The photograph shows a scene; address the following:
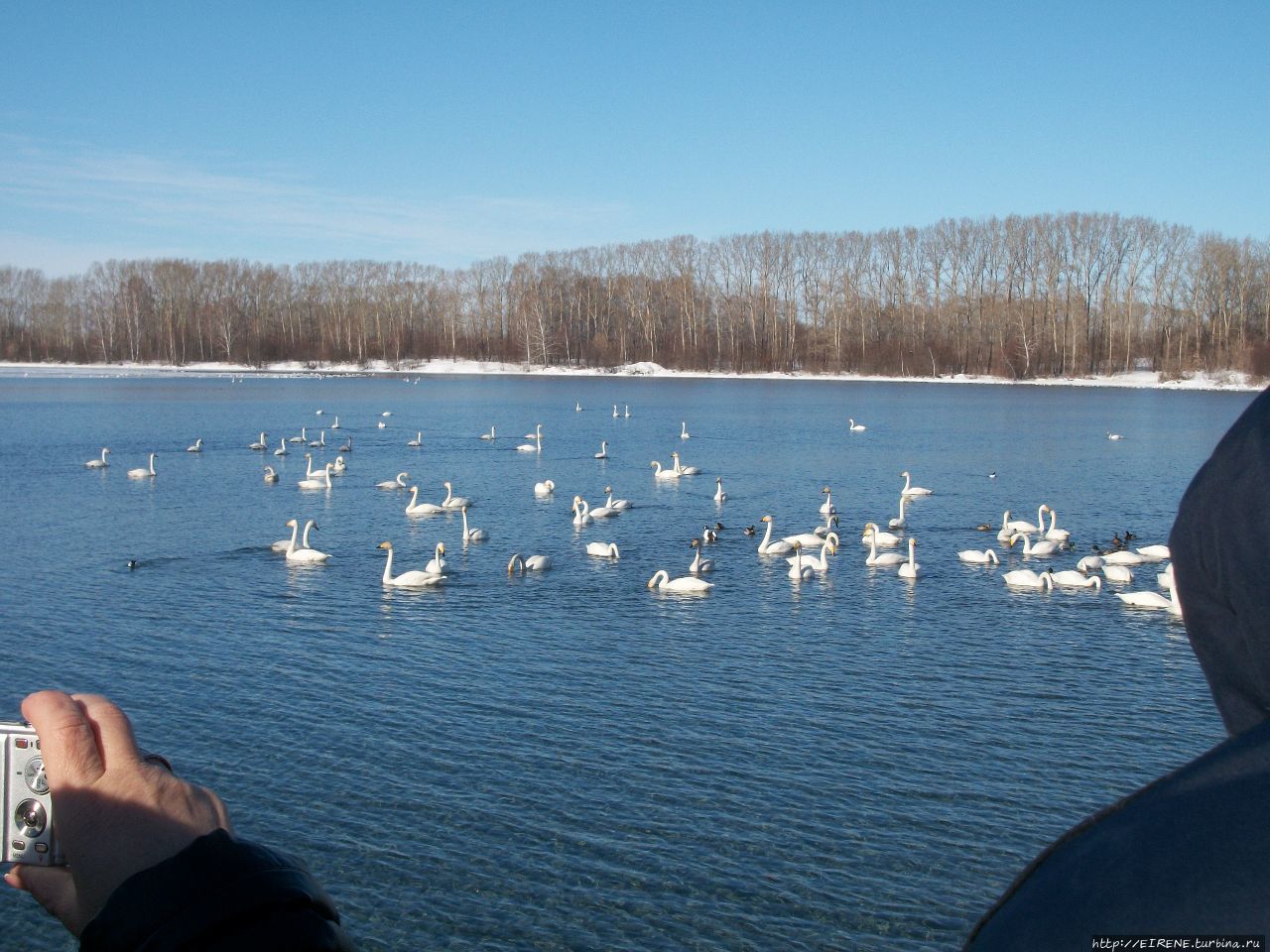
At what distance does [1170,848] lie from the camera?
63 cm

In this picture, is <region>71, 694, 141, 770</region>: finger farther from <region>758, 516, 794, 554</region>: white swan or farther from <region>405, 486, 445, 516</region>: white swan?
<region>405, 486, 445, 516</region>: white swan

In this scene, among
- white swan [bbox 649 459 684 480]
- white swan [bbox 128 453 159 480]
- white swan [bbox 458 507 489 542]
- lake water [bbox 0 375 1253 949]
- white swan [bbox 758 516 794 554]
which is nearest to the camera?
lake water [bbox 0 375 1253 949]

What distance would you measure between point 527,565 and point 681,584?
2.79 metres

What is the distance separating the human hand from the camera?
3.28 ft

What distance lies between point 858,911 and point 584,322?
4017 inches

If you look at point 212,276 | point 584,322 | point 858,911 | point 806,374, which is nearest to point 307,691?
point 858,911

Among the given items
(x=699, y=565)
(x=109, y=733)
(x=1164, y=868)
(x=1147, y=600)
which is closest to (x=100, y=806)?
(x=109, y=733)

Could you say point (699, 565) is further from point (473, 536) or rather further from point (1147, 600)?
point (1147, 600)

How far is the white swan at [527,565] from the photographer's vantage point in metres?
18.5

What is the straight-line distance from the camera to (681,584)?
56.6 feet

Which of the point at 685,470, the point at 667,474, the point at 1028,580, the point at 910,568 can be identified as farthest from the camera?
the point at 685,470

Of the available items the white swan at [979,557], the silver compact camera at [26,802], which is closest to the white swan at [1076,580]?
the white swan at [979,557]

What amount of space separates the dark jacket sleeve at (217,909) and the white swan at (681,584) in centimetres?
1632

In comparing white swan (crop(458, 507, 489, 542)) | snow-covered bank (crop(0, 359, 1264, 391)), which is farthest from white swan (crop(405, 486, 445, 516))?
snow-covered bank (crop(0, 359, 1264, 391))
